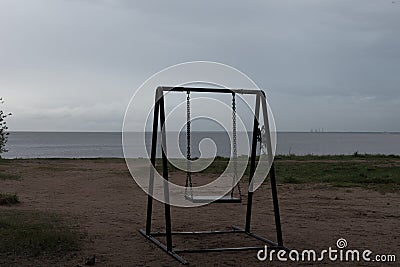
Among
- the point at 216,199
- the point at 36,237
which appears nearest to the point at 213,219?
the point at 216,199

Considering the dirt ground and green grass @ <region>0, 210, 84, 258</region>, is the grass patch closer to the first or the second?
the dirt ground

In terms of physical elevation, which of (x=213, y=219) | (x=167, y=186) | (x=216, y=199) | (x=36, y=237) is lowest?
(x=213, y=219)

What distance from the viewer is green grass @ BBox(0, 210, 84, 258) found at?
25.1ft

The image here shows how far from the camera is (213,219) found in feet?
36.9

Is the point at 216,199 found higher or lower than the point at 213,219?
higher

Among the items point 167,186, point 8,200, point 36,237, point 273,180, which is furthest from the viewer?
point 8,200

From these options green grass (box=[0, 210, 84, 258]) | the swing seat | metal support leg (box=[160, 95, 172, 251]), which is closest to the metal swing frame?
metal support leg (box=[160, 95, 172, 251])

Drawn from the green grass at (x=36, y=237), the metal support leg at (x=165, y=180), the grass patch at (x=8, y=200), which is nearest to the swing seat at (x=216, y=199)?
the metal support leg at (x=165, y=180)

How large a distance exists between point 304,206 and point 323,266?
5832mm

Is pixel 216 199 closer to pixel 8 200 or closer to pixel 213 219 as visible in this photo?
pixel 213 219

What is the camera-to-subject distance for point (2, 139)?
1274 cm

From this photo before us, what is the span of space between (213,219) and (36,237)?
4.13 metres

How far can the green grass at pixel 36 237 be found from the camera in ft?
25.1

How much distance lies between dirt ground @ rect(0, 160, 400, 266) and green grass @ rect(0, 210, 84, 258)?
0.90 feet
